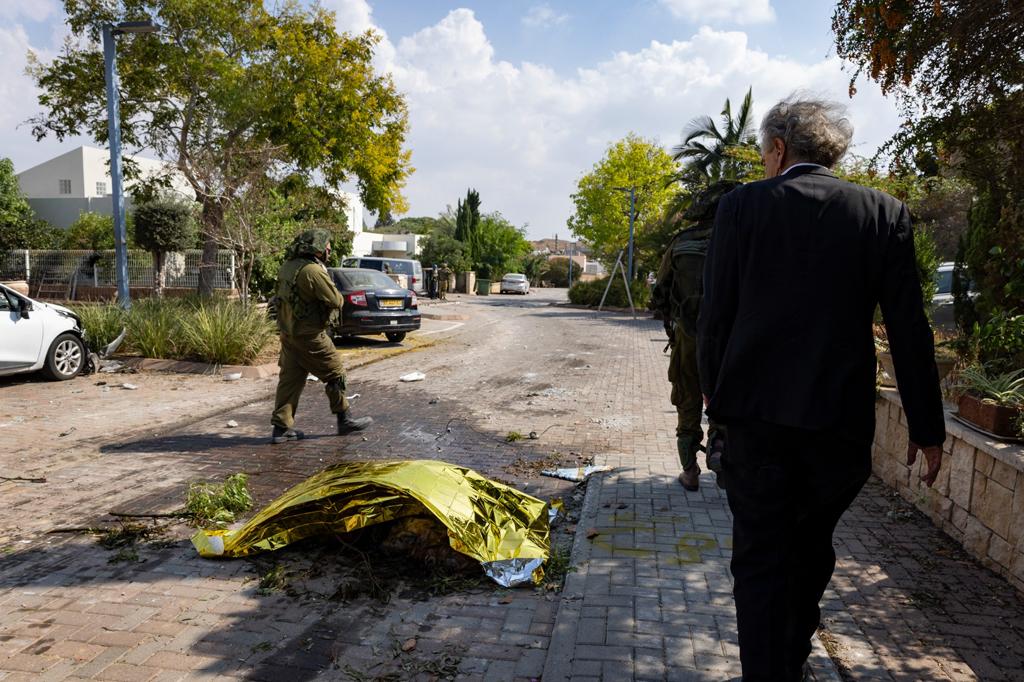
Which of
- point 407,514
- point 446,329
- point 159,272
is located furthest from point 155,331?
point 159,272

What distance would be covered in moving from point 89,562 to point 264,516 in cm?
94

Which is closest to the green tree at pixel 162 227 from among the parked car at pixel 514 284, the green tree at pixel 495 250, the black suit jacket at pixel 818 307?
the black suit jacket at pixel 818 307

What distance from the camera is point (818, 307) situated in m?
2.11

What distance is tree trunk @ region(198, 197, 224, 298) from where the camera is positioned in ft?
48.2

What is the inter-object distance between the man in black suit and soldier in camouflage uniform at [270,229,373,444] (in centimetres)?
452

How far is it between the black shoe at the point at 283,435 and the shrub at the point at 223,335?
169 inches

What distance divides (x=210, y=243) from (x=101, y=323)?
17.5 ft

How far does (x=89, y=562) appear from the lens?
3.70 meters

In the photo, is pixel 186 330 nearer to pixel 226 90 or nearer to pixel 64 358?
pixel 64 358

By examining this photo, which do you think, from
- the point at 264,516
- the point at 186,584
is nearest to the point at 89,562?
the point at 186,584

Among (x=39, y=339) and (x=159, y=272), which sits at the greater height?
(x=159, y=272)

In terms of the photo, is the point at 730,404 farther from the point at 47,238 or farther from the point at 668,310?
the point at 47,238

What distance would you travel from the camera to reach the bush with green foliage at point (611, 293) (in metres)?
29.5

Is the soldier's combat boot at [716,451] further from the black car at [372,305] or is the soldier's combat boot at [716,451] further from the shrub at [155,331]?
the black car at [372,305]
